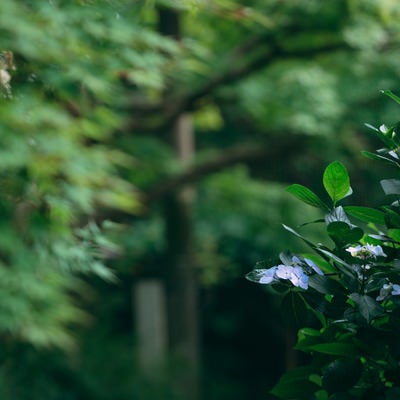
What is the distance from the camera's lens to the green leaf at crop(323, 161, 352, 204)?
1452mm

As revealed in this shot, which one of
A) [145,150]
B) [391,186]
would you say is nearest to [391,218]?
[391,186]

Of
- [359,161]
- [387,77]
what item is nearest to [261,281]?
[387,77]

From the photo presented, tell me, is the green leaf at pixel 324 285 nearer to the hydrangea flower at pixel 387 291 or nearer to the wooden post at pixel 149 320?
the hydrangea flower at pixel 387 291

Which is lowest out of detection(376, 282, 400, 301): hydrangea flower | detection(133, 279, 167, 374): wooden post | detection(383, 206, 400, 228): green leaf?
detection(133, 279, 167, 374): wooden post

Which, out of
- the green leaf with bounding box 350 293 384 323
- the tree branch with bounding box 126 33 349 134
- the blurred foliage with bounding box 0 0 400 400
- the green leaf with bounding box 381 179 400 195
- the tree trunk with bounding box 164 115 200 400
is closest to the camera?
the green leaf with bounding box 350 293 384 323

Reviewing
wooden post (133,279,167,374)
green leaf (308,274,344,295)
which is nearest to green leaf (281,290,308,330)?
green leaf (308,274,344,295)

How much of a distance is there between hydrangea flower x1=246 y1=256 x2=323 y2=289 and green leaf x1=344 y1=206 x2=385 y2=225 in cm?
19

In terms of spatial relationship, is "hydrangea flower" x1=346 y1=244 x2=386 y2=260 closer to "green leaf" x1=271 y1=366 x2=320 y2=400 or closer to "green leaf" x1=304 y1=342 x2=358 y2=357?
"green leaf" x1=304 y1=342 x2=358 y2=357

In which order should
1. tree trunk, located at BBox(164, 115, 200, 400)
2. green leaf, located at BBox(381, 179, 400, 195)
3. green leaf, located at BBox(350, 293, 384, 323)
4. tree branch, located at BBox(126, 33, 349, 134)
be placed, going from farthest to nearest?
tree trunk, located at BBox(164, 115, 200, 400)
tree branch, located at BBox(126, 33, 349, 134)
green leaf, located at BBox(381, 179, 400, 195)
green leaf, located at BBox(350, 293, 384, 323)

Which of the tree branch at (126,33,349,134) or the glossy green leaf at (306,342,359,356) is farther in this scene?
the tree branch at (126,33,349,134)

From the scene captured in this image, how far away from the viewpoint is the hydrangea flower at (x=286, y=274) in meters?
1.35

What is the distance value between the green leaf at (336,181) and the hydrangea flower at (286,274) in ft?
0.53

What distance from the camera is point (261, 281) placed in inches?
53.1

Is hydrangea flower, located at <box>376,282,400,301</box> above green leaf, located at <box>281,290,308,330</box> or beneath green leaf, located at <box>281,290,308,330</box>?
above
